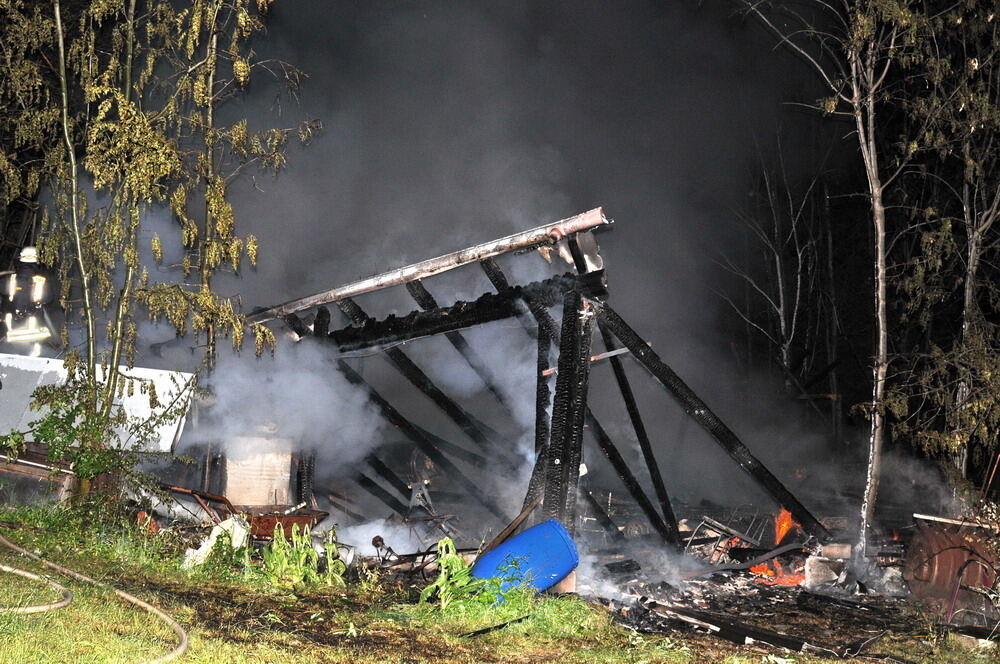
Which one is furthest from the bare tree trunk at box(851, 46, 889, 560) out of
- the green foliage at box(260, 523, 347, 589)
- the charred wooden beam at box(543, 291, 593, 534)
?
the green foliage at box(260, 523, 347, 589)

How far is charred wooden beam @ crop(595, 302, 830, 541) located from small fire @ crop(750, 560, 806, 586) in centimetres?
55

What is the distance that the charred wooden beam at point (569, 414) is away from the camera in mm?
7320

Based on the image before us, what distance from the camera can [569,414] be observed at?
7570 mm

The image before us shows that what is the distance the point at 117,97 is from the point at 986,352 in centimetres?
1018

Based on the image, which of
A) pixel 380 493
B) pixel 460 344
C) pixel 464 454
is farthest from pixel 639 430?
pixel 380 493

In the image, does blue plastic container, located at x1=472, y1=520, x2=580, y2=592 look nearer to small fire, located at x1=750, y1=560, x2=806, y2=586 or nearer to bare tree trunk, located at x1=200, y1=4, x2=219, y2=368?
small fire, located at x1=750, y1=560, x2=806, y2=586

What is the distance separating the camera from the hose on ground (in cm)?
420

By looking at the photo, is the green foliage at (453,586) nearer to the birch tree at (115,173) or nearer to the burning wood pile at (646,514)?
the burning wood pile at (646,514)

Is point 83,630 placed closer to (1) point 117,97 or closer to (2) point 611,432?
(1) point 117,97

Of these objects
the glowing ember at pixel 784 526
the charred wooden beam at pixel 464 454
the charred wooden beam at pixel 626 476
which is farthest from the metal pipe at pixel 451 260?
the glowing ember at pixel 784 526

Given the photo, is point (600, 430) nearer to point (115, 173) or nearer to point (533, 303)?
point (533, 303)

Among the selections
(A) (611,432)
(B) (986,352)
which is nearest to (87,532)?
(B) (986,352)

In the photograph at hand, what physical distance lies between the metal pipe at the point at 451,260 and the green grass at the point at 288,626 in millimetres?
3407

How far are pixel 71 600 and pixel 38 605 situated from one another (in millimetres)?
227
